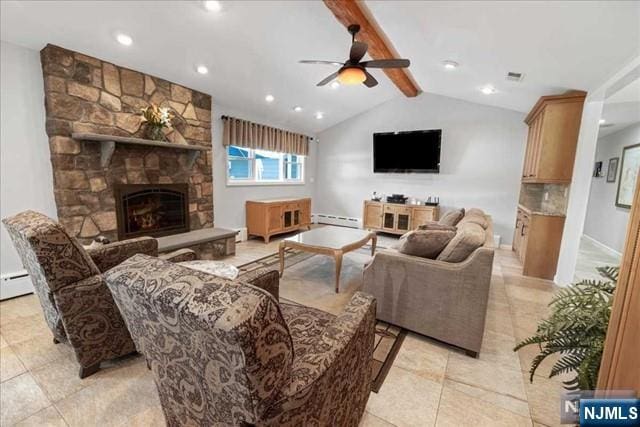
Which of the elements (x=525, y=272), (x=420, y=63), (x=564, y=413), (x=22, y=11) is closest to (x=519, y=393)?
(x=564, y=413)

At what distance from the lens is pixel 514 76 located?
3.15 m

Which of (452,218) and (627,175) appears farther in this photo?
(627,175)

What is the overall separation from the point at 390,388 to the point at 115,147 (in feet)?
11.7

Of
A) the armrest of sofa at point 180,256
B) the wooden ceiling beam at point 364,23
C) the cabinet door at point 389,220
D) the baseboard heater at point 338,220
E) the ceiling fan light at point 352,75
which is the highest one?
the wooden ceiling beam at point 364,23

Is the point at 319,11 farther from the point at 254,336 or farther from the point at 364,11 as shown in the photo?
the point at 254,336

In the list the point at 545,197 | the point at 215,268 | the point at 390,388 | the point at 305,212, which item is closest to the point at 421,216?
the point at 545,197

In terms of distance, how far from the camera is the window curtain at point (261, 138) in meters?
4.61

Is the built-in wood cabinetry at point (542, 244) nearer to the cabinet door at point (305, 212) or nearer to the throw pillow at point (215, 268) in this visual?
the throw pillow at point (215, 268)

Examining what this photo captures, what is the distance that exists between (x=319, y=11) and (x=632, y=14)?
7.55 ft

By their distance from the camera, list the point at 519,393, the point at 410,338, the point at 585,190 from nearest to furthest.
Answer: the point at 519,393, the point at 410,338, the point at 585,190

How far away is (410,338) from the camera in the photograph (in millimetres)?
2160

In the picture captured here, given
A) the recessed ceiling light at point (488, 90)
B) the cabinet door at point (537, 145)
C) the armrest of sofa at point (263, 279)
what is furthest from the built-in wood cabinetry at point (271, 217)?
the cabinet door at point (537, 145)

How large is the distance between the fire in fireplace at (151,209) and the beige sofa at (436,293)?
2.87 m

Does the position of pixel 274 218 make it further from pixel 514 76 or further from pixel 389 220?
pixel 514 76
